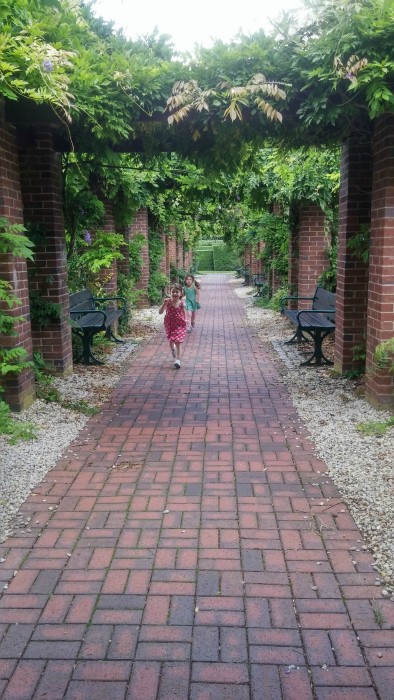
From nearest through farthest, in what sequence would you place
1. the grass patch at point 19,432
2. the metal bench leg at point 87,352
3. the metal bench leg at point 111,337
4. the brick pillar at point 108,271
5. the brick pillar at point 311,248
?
the grass patch at point 19,432
the metal bench leg at point 87,352
the metal bench leg at point 111,337
the brick pillar at point 108,271
the brick pillar at point 311,248

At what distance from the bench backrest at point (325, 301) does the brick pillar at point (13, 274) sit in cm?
452

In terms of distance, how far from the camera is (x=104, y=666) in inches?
89.2

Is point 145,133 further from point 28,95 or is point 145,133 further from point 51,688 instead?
point 51,688

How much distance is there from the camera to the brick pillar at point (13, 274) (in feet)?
17.0

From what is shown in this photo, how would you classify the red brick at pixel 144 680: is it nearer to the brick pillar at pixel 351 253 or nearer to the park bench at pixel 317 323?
the brick pillar at pixel 351 253

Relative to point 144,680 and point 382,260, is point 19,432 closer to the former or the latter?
point 144,680

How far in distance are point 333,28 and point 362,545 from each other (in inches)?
149

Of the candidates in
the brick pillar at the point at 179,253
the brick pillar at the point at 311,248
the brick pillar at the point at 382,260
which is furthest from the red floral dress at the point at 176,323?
the brick pillar at the point at 179,253

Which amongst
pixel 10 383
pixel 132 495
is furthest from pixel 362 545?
pixel 10 383

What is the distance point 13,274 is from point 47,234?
163cm

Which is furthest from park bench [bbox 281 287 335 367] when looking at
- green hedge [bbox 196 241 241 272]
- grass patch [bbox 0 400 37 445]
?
green hedge [bbox 196 241 241 272]

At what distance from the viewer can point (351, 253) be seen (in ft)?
21.8

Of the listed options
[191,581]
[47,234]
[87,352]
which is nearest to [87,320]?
[87,352]

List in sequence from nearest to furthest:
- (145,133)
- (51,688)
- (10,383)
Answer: (51,688), (10,383), (145,133)
